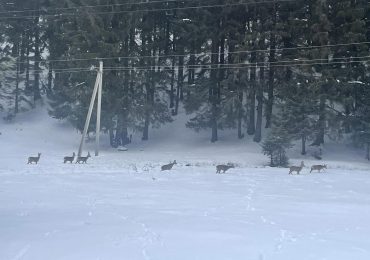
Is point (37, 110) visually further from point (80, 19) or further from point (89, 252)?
point (89, 252)

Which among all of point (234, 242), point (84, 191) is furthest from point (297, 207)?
point (84, 191)

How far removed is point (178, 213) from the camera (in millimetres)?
14000

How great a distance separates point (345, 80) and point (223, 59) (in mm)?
10562

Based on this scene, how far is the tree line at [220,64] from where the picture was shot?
→ 123ft

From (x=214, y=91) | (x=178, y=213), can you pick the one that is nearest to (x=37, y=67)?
(x=214, y=91)

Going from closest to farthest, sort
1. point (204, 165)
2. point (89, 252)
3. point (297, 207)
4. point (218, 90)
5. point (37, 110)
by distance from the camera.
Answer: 1. point (89, 252)
2. point (297, 207)
3. point (204, 165)
4. point (218, 90)
5. point (37, 110)

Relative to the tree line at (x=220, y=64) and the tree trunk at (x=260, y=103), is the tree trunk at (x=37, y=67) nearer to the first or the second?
the tree line at (x=220, y=64)

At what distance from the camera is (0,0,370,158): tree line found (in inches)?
1481

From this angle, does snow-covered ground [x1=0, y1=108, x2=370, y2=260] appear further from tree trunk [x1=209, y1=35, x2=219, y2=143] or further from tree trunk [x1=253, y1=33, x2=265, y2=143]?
tree trunk [x1=209, y1=35, x2=219, y2=143]

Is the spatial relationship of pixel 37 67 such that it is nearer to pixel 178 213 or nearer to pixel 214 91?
pixel 214 91

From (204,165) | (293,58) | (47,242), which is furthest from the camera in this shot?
(293,58)

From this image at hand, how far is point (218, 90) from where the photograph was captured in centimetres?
4306

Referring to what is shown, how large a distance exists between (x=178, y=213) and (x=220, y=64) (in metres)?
30.2

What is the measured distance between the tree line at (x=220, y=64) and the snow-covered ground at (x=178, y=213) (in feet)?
27.5
